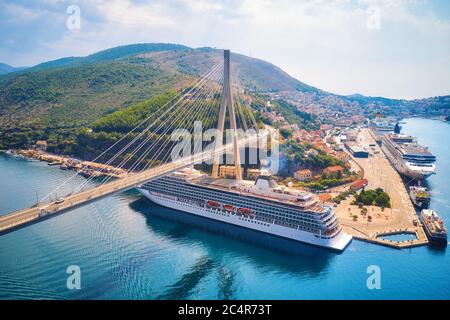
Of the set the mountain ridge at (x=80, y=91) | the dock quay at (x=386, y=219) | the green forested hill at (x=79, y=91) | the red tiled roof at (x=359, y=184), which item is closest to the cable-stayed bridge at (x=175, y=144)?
the dock quay at (x=386, y=219)

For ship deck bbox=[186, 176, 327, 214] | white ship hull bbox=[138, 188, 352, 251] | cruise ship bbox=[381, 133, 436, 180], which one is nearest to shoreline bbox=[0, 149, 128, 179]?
white ship hull bbox=[138, 188, 352, 251]

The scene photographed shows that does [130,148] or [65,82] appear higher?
[65,82]

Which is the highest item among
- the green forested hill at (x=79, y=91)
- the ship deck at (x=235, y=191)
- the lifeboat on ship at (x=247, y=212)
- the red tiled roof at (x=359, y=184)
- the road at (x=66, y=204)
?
the green forested hill at (x=79, y=91)

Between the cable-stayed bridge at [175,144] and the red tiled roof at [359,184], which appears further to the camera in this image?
the red tiled roof at [359,184]

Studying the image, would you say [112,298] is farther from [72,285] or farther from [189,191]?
[189,191]

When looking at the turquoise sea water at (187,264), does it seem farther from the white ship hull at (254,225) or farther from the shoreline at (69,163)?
the shoreline at (69,163)

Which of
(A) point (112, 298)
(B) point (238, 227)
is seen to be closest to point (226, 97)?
(B) point (238, 227)

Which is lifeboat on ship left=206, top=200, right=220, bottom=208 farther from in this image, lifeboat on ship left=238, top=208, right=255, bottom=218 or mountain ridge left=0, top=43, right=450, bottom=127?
mountain ridge left=0, top=43, right=450, bottom=127
